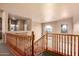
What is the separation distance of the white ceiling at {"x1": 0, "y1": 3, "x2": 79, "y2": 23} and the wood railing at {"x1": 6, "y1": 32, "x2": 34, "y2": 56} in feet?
1.19

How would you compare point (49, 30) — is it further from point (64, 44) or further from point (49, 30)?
point (64, 44)

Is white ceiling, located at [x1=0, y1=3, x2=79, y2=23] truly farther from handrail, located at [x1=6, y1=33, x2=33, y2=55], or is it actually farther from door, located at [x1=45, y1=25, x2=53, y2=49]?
handrail, located at [x1=6, y1=33, x2=33, y2=55]

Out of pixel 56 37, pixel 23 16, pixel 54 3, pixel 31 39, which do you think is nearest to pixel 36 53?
pixel 31 39

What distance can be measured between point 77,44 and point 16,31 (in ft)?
3.67

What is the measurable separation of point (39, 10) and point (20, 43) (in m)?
0.70

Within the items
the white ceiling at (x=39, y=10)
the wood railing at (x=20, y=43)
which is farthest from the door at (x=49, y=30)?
the wood railing at (x=20, y=43)

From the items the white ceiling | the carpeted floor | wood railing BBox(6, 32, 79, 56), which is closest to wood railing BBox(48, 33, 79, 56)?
wood railing BBox(6, 32, 79, 56)

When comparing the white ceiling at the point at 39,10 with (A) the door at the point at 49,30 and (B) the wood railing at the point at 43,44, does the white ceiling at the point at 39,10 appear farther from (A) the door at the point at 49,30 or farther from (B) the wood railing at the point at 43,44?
(B) the wood railing at the point at 43,44

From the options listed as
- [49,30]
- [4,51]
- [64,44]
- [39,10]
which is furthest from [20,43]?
[64,44]

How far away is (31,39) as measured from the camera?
2.69m

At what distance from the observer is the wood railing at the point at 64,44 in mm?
2584

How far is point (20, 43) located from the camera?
106 inches

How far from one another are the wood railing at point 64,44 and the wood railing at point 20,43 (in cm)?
39

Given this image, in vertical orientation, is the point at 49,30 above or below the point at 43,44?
above
